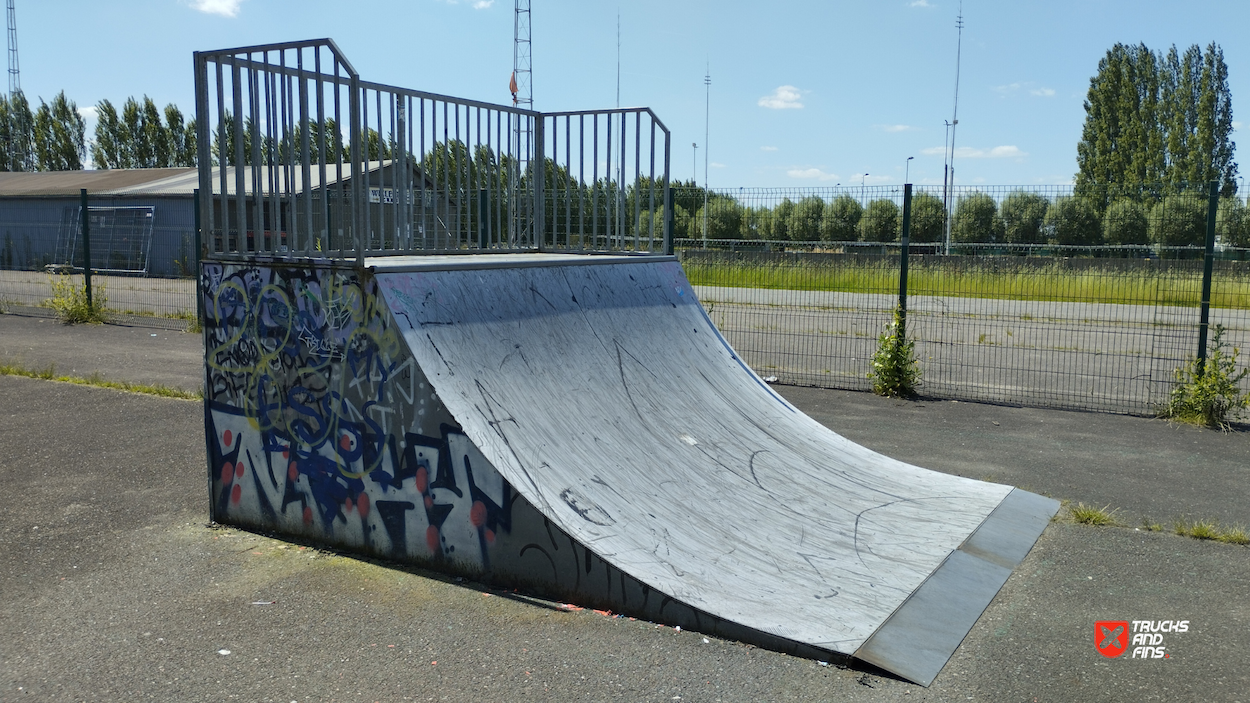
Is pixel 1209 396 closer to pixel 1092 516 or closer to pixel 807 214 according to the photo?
pixel 1092 516

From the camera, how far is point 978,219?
45.2ft

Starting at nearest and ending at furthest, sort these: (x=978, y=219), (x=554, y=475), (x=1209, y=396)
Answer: (x=554, y=475), (x=1209, y=396), (x=978, y=219)

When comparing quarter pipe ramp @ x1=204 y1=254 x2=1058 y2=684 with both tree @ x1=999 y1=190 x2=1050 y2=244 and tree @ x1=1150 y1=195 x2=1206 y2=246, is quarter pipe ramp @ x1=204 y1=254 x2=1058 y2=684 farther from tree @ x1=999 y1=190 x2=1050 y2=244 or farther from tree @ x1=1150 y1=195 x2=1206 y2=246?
tree @ x1=999 y1=190 x2=1050 y2=244

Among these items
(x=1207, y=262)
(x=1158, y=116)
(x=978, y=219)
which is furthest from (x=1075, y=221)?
(x=1158, y=116)

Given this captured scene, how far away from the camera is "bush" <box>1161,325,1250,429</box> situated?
8414 mm

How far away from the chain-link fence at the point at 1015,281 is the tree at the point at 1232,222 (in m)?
0.02

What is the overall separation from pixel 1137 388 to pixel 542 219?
7.82 meters

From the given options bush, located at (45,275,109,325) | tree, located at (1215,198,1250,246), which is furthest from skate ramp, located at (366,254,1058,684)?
bush, located at (45,275,109,325)

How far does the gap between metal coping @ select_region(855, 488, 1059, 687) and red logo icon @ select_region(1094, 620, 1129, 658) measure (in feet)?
1.61

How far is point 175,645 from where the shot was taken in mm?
3744

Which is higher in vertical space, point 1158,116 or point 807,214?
point 1158,116

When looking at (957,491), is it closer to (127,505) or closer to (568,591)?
(568,591)

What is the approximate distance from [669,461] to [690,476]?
0.50 ft

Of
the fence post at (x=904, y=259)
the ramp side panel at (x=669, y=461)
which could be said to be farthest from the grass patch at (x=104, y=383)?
the fence post at (x=904, y=259)
